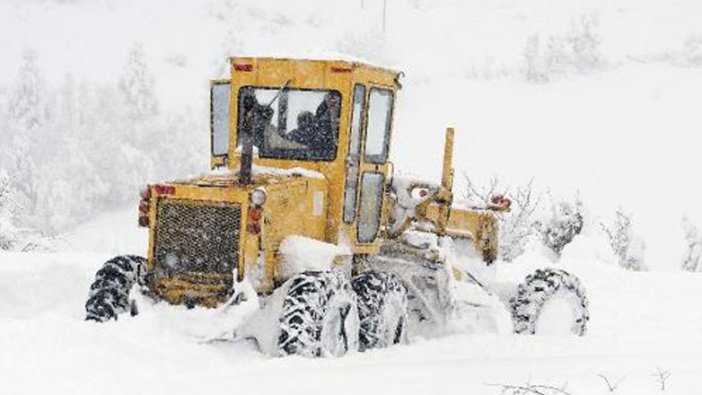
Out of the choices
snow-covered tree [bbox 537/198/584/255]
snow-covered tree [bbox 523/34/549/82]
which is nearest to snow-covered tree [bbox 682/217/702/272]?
snow-covered tree [bbox 537/198/584/255]

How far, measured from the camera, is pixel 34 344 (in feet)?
24.8

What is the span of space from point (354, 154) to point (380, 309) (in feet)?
4.67

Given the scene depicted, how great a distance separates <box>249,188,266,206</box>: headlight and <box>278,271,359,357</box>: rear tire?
0.65m

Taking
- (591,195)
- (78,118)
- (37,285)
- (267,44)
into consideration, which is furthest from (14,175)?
(37,285)

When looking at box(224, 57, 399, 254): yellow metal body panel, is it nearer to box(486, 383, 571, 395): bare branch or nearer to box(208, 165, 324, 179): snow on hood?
box(208, 165, 324, 179): snow on hood

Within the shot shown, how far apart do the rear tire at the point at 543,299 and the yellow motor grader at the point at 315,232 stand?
0.6 inches

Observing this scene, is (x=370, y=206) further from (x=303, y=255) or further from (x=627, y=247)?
(x=627, y=247)

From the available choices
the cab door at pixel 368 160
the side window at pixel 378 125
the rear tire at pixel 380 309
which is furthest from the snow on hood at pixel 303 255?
the side window at pixel 378 125

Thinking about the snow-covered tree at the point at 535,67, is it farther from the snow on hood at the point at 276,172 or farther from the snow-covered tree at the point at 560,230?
the snow on hood at the point at 276,172

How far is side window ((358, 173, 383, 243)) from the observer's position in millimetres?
10406

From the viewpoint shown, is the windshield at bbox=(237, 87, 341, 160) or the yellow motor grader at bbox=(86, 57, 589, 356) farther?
the windshield at bbox=(237, 87, 341, 160)

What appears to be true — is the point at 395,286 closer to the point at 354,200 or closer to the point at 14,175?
the point at 354,200

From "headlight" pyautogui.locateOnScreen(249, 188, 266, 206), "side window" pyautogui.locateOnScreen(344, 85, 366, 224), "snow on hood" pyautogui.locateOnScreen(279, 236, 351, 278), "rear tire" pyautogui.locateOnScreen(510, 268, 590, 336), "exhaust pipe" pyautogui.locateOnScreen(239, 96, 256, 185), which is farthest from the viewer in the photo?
"rear tire" pyautogui.locateOnScreen(510, 268, 590, 336)

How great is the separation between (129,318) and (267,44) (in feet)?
226
